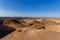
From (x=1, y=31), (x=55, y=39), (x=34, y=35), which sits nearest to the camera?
(x=55, y=39)

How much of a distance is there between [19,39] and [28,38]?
91cm

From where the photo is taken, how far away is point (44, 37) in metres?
11.1

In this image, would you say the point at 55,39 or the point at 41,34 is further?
the point at 41,34

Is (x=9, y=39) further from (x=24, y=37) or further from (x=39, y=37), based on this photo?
(x=39, y=37)

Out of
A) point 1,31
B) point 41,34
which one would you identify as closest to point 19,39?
point 41,34

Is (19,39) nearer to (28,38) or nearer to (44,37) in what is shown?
(28,38)

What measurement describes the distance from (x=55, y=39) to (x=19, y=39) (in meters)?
3.52

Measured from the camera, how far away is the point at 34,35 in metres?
11.6

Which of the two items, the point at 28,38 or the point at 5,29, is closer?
the point at 28,38

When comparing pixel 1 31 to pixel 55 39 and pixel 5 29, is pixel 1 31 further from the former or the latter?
pixel 55 39

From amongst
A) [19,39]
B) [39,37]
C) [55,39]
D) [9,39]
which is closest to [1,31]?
[9,39]

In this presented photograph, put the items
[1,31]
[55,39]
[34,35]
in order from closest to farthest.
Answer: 1. [55,39]
2. [34,35]
3. [1,31]

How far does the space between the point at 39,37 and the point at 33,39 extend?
662 mm

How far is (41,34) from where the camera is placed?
11.8 metres
